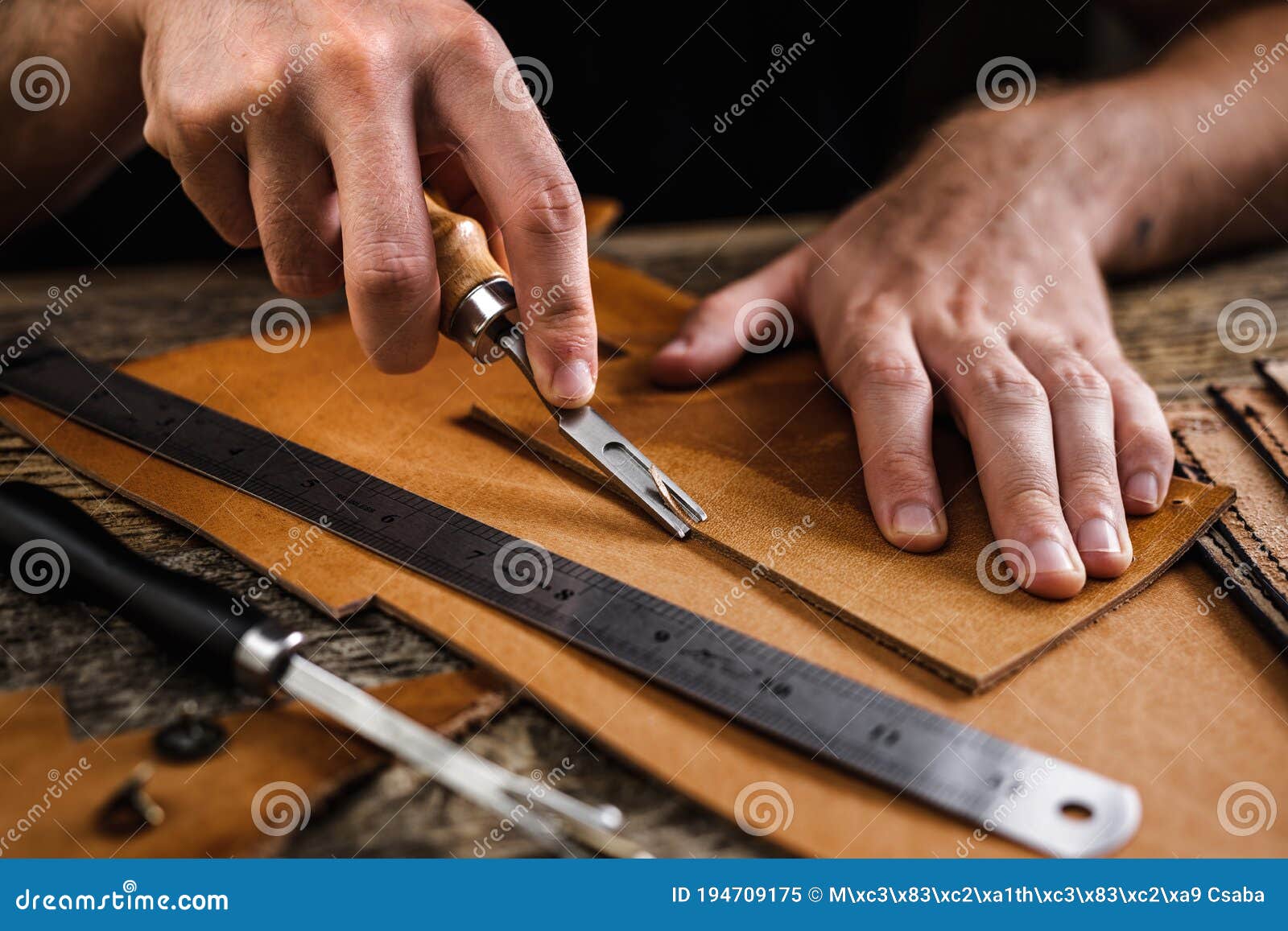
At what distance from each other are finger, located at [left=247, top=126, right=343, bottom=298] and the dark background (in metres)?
1.08

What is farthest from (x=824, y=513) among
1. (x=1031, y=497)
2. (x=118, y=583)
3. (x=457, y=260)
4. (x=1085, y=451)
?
(x=118, y=583)

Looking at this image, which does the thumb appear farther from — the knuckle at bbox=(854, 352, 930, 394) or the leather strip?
the leather strip

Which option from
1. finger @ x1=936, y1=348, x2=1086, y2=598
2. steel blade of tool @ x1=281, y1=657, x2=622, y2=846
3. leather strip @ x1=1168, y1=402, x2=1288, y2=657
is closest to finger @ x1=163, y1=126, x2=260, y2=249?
steel blade of tool @ x1=281, y1=657, x2=622, y2=846

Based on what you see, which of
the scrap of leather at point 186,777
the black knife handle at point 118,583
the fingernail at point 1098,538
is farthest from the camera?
the fingernail at point 1098,538

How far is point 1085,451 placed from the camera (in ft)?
4.16

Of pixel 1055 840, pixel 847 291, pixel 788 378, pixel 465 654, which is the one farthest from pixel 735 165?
pixel 1055 840

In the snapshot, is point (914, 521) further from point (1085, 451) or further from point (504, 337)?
point (504, 337)

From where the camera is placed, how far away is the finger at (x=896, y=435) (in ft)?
3.91

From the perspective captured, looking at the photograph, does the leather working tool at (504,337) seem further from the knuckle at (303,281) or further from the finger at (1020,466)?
the finger at (1020,466)

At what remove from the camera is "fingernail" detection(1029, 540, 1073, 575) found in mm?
1091

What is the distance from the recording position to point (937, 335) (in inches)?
60.0

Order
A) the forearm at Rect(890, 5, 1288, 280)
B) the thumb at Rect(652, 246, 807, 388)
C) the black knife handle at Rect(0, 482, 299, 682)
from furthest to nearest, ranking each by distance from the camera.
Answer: the forearm at Rect(890, 5, 1288, 280)
the thumb at Rect(652, 246, 807, 388)
the black knife handle at Rect(0, 482, 299, 682)

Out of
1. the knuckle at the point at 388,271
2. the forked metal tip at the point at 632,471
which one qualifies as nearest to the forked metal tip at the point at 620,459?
the forked metal tip at the point at 632,471

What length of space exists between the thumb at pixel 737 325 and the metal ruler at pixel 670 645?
1.69 ft
